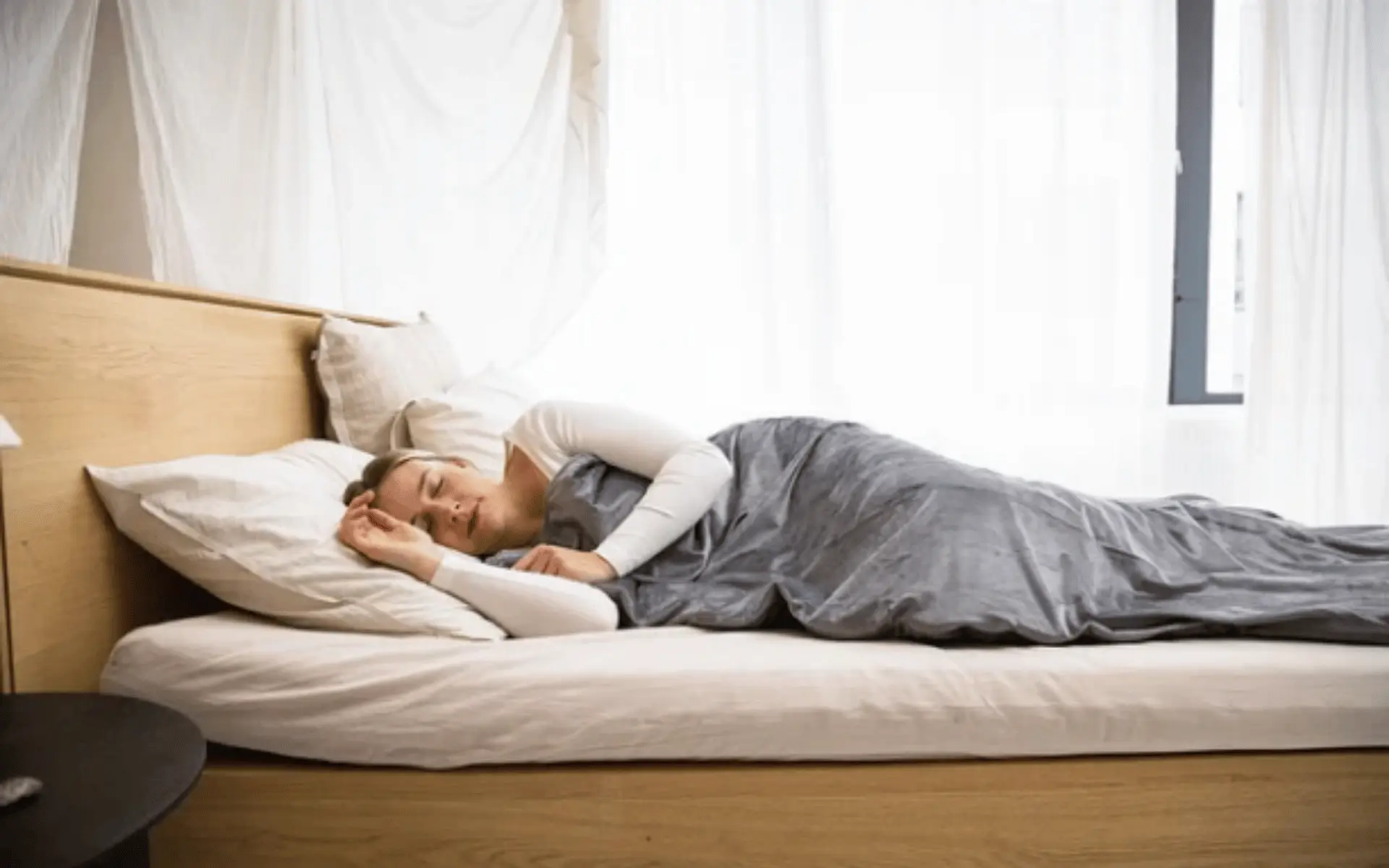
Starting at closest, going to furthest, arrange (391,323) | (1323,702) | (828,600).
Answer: (1323,702)
(828,600)
(391,323)

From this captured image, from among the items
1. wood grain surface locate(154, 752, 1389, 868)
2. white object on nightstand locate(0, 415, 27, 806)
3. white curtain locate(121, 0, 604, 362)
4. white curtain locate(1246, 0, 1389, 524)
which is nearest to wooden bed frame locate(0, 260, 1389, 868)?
wood grain surface locate(154, 752, 1389, 868)

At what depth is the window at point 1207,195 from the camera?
235cm

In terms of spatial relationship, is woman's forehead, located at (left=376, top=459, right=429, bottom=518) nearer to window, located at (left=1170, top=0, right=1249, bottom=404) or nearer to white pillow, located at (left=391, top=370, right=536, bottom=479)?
white pillow, located at (left=391, top=370, right=536, bottom=479)

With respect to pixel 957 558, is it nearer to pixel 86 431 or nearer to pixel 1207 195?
pixel 86 431

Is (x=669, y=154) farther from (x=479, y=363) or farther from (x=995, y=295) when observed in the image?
(x=995, y=295)

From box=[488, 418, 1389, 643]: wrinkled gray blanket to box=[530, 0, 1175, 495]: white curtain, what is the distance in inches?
29.8

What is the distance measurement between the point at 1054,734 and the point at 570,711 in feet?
1.70

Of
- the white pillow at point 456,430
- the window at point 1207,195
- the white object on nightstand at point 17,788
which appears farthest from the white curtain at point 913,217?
the white object on nightstand at point 17,788

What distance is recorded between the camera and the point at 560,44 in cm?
216

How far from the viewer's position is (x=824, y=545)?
124cm

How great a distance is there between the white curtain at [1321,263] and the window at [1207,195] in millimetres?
152

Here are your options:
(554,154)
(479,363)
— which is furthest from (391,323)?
(554,154)

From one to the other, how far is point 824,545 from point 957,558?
8.1 inches

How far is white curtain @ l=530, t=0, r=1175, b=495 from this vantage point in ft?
7.11
